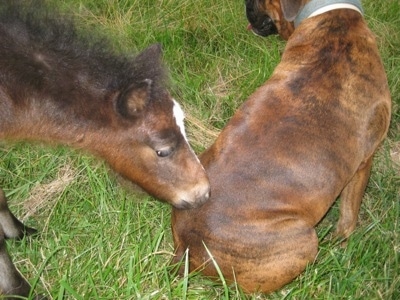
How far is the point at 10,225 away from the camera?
3.90 metres

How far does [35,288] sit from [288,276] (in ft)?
5.09

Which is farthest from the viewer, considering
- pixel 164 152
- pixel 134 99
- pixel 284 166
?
pixel 284 166

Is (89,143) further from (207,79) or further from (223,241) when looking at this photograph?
(207,79)

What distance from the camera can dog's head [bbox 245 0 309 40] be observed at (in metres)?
4.18

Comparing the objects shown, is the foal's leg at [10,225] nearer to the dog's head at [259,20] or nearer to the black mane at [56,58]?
the black mane at [56,58]

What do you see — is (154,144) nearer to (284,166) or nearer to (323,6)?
(284,166)

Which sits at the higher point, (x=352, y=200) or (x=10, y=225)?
(x=10, y=225)

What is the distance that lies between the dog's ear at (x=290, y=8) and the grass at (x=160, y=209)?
3.61ft

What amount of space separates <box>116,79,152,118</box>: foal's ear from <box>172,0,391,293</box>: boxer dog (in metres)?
0.62

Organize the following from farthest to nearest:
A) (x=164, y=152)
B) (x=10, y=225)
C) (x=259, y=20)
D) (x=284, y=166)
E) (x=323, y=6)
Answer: (x=259, y=20)
(x=323, y=6)
(x=10, y=225)
(x=284, y=166)
(x=164, y=152)

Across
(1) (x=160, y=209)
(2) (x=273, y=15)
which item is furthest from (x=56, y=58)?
(2) (x=273, y=15)

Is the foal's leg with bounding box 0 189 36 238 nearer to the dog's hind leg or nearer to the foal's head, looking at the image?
the foal's head

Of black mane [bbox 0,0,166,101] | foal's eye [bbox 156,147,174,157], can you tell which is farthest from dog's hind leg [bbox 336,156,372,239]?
black mane [bbox 0,0,166,101]

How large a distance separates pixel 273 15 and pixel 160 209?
6.02 ft
